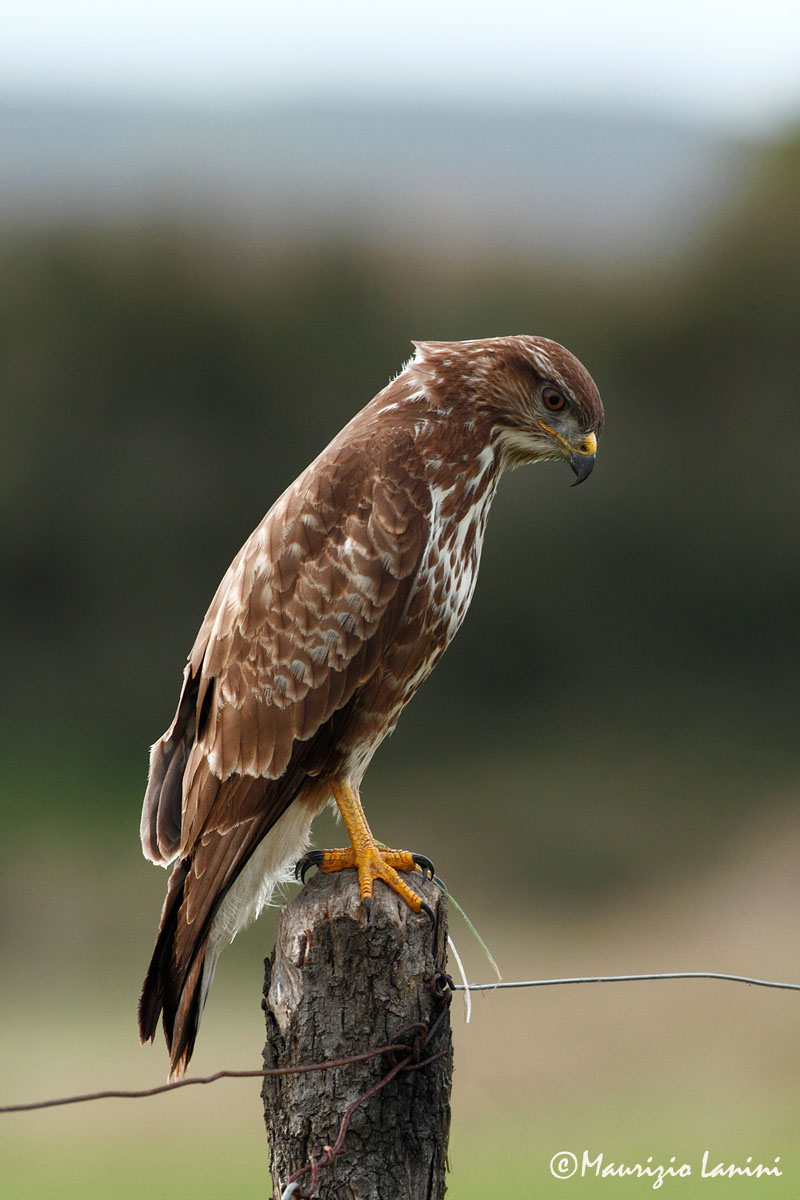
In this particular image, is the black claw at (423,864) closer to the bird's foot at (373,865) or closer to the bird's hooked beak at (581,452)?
the bird's foot at (373,865)

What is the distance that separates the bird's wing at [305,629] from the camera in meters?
2.75

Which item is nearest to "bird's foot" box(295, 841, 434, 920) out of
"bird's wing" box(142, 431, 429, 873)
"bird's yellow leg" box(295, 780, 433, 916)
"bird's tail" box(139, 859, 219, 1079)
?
"bird's yellow leg" box(295, 780, 433, 916)

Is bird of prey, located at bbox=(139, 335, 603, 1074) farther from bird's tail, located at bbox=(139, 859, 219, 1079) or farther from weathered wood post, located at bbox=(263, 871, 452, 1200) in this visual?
weathered wood post, located at bbox=(263, 871, 452, 1200)

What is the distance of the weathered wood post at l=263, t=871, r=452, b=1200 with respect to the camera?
2207mm

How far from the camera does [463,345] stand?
2969 mm

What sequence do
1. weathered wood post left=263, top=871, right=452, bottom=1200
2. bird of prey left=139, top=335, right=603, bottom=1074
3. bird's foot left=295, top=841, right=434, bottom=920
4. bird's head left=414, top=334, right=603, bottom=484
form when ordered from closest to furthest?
weathered wood post left=263, top=871, right=452, bottom=1200
bird's foot left=295, top=841, right=434, bottom=920
bird of prey left=139, top=335, right=603, bottom=1074
bird's head left=414, top=334, right=603, bottom=484

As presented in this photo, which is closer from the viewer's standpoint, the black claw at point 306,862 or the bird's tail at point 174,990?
the bird's tail at point 174,990

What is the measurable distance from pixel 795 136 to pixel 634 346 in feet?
12.3

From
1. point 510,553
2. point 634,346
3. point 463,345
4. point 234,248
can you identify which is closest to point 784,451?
point 634,346

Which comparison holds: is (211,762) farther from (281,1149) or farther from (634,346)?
(634,346)

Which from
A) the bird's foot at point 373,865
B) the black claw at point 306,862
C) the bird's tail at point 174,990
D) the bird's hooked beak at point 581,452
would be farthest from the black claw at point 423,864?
the bird's hooked beak at point 581,452

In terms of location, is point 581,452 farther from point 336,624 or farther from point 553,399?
point 336,624

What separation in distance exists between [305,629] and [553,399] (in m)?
0.72

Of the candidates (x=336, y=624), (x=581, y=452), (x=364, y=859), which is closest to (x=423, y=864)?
(x=364, y=859)
